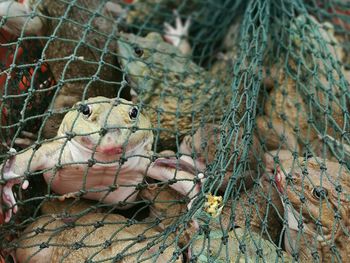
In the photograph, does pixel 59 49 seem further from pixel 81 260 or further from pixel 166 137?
pixel 81 260

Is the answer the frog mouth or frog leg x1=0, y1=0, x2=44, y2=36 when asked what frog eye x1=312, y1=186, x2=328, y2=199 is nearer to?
the frog mouth

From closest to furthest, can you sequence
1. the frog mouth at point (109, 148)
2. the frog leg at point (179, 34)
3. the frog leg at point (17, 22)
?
the frog mouth at point (109, 148) → the frog leg at point (17, 22) → the frog leg at point (179, 34)

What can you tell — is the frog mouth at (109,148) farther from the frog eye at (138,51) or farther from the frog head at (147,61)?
the frog eye at (138,51)

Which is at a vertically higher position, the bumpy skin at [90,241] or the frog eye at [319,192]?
the frog eye at [319,192]

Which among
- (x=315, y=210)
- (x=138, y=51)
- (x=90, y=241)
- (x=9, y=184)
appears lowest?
(x=90, y=241)

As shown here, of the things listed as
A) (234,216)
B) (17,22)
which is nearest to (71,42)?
(17,22)

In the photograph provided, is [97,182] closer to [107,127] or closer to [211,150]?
[107,127]

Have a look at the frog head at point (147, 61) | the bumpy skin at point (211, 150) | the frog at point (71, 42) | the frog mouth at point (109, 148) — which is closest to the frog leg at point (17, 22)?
the frog at point (71, 42)
